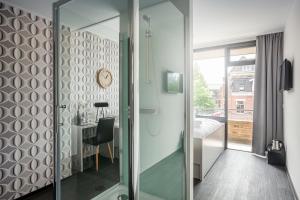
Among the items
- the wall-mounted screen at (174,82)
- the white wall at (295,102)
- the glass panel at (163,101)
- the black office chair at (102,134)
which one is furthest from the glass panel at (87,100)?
the white wall at (295,102)

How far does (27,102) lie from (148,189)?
78.8 inches

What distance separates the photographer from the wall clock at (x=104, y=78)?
2.22m

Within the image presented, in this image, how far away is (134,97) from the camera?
55.1 inches

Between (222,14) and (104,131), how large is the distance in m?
2.66

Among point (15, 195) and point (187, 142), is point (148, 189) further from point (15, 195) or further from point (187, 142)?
point (15, 195)

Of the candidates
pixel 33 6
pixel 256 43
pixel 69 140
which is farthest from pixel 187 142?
pixel 256 43

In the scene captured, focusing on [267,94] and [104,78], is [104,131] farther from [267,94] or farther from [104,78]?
[267,94]

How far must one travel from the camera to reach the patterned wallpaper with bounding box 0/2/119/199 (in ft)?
7.32

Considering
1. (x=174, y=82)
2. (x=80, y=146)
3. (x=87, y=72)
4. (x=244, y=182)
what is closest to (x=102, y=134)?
(x=80, y=146)

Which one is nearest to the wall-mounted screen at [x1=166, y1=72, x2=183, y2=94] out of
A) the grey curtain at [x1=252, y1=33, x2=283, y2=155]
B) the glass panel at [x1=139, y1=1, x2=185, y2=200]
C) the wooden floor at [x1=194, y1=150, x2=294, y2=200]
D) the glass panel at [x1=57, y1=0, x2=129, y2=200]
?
the glass panel at [x1=139, y1=1, x2=185, y2=200]

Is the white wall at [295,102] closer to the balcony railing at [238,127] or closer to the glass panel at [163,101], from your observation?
the glass panel at [163,101]

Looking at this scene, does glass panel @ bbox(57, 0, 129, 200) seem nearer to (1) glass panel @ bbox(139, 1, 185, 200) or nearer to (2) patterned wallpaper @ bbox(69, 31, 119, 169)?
(2) patterned wallpaper @ bbox(69, 31, 119, 169)

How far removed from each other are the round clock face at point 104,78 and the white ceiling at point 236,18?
162 centimetres

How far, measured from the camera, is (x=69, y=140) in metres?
2.38
